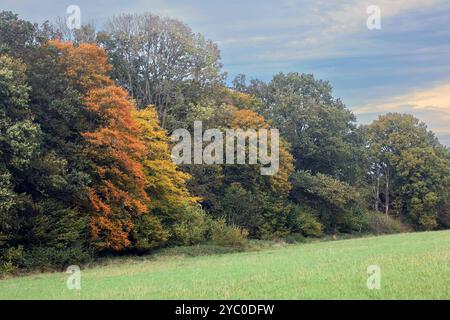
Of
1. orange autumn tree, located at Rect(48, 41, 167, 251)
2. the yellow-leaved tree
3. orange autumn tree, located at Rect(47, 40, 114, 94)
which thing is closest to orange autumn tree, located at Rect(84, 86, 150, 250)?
orange autumn tree, located at Rect(48, 41, 167, 251)

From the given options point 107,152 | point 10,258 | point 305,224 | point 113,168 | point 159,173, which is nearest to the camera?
point 10,258

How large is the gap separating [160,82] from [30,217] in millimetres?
25577

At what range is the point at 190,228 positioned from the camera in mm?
45438

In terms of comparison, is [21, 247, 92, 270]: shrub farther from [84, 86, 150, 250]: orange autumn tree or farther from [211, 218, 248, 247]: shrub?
[211, 218, 248, 247]: shrub

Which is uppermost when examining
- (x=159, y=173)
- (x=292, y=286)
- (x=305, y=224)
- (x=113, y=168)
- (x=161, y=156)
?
(x=161, y=156)

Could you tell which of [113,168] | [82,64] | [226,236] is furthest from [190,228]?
[82,64]

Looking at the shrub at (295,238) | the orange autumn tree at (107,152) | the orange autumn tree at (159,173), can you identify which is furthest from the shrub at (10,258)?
the shrub at (295,238)

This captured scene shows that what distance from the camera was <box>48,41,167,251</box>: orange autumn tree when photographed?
1446 inches

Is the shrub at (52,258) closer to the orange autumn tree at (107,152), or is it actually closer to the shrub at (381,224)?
the orange autumn tree at (107,152)

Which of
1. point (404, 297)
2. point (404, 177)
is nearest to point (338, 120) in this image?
point (404, 177)

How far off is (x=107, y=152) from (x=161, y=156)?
26.1ft

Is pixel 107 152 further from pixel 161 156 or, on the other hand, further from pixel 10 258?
pixel 10 258

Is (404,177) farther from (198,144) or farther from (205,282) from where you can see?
(205,282)

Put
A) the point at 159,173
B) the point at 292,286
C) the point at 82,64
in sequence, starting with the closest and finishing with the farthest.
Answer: the point at 292,286 < the point at 82,64 < the point at 159,173
